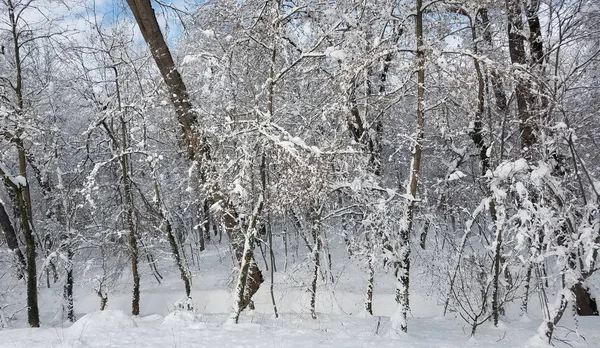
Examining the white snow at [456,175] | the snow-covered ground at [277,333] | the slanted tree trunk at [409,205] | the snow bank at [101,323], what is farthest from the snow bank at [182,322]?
the white snow at [456,175]

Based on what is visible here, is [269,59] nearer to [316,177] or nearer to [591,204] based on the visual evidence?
[316,177]

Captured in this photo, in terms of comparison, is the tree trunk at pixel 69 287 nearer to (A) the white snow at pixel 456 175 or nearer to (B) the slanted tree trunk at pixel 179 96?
(B) the slanted tree trunk at pixel 179 96

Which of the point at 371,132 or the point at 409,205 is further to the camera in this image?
the point at 371,132

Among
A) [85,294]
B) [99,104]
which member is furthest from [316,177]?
[85,294]

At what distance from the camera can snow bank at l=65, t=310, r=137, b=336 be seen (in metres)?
5.85

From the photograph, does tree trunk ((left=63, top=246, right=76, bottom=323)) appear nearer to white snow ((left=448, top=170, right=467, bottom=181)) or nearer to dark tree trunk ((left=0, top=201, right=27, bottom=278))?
dark tree trunk ((left=0, top=201, right=27, bottom=278))

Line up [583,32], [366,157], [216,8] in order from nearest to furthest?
[583,32], [366,157], [216,8]

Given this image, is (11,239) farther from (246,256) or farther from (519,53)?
(519,53)

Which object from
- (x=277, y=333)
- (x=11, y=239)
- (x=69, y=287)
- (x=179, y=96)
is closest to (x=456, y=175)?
(x=277, y=333)

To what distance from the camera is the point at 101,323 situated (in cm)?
613

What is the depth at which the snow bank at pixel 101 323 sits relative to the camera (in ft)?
19.2

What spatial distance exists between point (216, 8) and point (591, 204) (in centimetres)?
725

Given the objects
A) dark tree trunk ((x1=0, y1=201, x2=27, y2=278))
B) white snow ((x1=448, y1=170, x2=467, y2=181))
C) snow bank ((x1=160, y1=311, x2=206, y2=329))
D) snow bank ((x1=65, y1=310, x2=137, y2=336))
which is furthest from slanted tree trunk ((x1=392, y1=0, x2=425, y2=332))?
dark tree trunk ((x1=0, y1=201, x2=27, y2=278))

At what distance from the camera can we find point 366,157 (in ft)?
27.5
